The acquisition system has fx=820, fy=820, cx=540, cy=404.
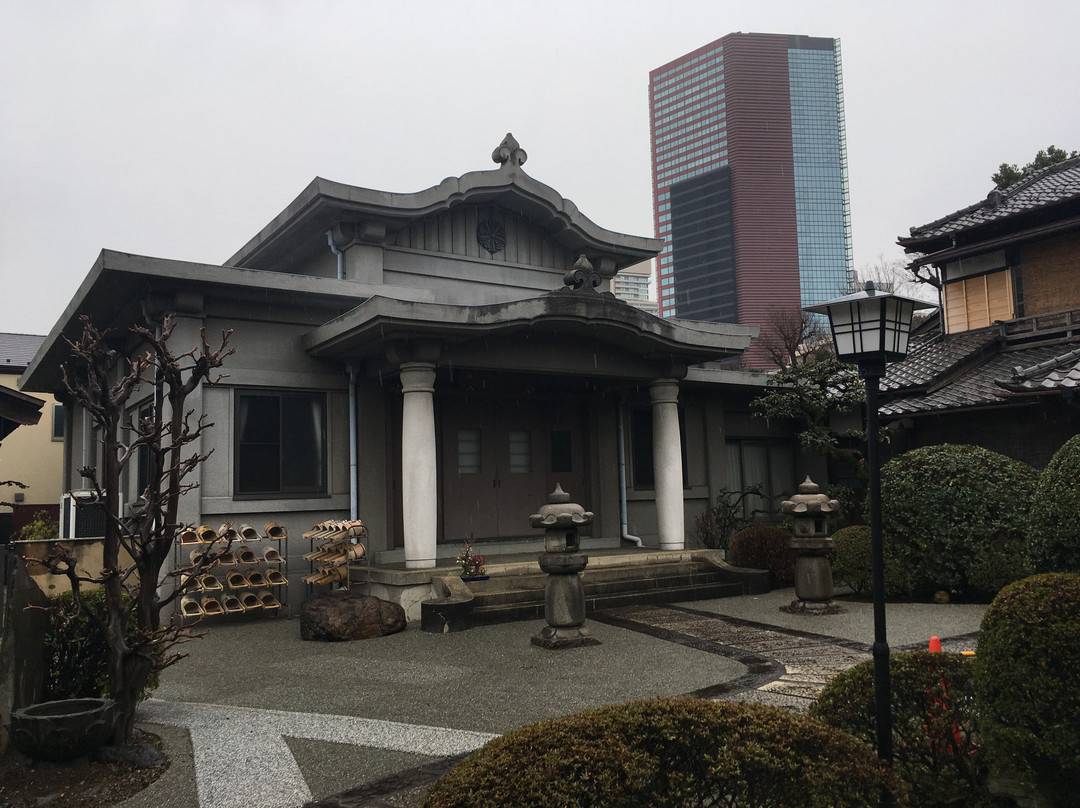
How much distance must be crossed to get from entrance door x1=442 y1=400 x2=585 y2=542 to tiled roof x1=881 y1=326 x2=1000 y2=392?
7489 millimetres

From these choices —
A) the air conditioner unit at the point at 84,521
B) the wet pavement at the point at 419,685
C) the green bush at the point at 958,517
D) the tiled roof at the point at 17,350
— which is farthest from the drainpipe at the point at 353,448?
the tiled roof at the point at 17,350

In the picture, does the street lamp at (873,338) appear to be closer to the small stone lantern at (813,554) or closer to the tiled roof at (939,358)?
the small stone lantern at (813,554)

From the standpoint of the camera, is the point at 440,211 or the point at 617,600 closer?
the point at 617,600

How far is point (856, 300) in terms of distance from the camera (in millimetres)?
5070

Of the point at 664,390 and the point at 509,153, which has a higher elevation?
the point at 509,153

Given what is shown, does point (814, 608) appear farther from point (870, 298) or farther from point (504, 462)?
point (870, 298)

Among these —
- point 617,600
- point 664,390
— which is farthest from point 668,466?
point 617,600

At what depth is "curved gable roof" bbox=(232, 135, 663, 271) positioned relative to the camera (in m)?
13.0

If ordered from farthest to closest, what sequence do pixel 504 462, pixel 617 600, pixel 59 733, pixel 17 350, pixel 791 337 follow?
pixel 791 337
pixel 17 350
pixel 504 462
pixel 617 600
pixel 59 733

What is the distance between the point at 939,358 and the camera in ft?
60.7

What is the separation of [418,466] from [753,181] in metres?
81.7

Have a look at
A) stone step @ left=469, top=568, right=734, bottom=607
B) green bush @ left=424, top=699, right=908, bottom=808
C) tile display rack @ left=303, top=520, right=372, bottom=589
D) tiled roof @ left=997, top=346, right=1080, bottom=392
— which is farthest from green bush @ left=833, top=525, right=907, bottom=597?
green bush @ left=424, top=699, right=908, bottom=808

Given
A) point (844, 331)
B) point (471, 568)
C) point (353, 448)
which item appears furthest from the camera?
point (353, 448)

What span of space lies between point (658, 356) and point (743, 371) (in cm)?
389
